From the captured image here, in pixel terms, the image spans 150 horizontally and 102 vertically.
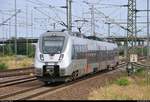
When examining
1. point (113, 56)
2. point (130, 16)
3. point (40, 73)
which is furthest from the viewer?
point (113, 56)

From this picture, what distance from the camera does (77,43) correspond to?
30609 millimetres

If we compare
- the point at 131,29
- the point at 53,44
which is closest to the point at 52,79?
the point at 53,44

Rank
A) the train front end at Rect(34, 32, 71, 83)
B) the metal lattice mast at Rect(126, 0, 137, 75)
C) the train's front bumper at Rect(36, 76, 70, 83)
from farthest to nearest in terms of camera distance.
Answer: the metal lattice mast at Rect(126, 0, 137, 75) → the train's front bumper at Rect(36, 76, 70, 83) → the train front end at Rect(34, 32, 71, 83)

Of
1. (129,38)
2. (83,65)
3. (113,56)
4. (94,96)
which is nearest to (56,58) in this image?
(83,65)

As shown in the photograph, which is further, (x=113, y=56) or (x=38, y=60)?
(x=113, y=56)

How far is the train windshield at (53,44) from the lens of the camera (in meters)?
27.7

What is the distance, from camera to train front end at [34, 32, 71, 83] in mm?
27344

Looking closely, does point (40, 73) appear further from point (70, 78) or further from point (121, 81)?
point (121, 81)

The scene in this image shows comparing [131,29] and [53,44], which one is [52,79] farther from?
[131,29]

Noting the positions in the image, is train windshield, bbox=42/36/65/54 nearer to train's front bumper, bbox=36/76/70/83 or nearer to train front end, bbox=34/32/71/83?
train front end, bbox=34/32/71/83

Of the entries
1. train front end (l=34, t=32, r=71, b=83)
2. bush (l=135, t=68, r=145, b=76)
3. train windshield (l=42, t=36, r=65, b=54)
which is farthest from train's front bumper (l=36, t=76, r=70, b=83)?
bush (l=135, t=68, r=145, b=76)

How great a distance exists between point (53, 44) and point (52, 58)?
0.95 metres

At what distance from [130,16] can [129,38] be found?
170 cm

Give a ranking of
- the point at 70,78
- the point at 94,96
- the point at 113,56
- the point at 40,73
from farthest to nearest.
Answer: the point at 113,56, the point at 70,78, the point at 40,73, the point at 94,96
